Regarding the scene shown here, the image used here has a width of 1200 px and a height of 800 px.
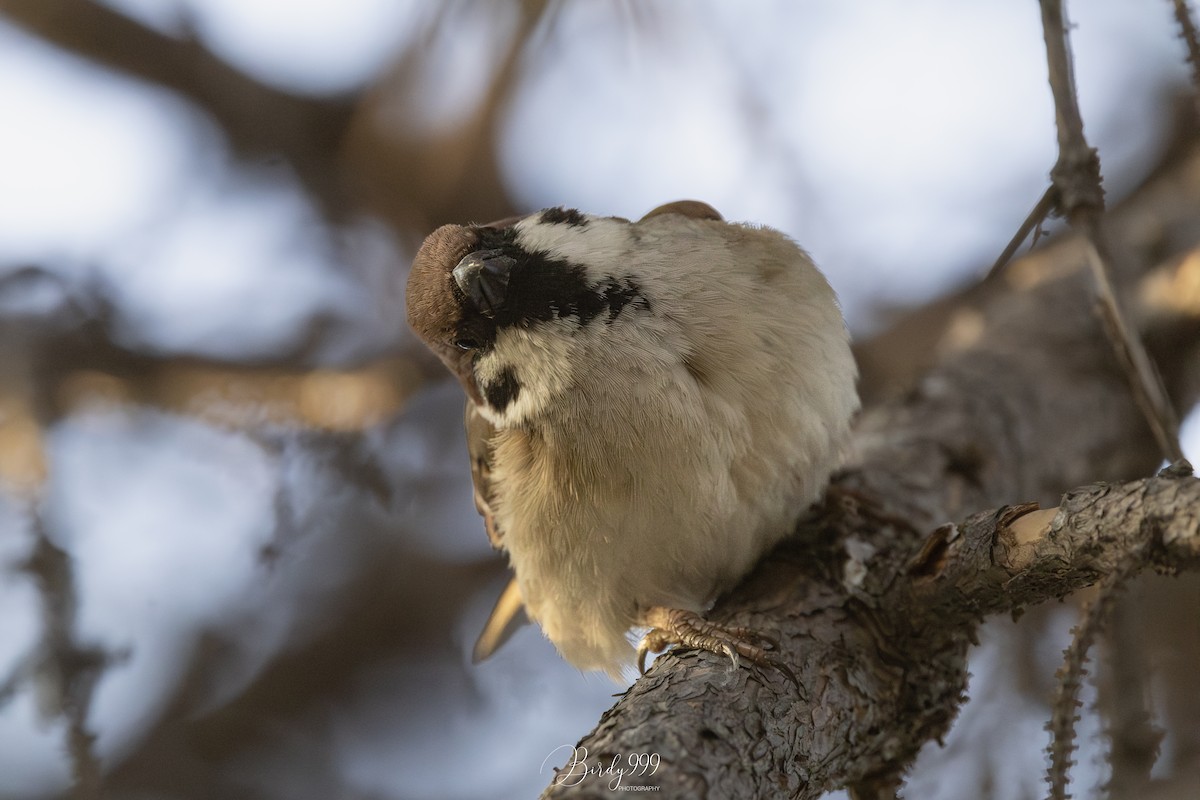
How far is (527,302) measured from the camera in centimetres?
230

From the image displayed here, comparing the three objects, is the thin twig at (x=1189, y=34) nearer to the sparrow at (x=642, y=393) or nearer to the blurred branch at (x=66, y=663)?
the sparrow at (x=642, y=393)

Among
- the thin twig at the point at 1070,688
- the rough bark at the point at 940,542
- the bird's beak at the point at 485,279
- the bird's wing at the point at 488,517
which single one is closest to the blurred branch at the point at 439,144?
the bird's wing at the point at 488,517

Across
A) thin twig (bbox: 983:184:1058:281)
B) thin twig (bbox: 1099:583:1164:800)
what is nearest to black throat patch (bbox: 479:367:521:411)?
thin twig (bbox: 983:184:1058:281)

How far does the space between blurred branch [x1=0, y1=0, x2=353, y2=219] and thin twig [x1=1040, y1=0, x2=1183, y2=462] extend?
2688mm

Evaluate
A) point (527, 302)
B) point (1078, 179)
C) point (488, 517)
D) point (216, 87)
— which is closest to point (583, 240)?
point (527, 302)

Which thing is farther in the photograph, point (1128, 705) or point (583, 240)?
point (583, 240)

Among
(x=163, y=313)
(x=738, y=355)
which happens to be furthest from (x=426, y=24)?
(x=738, y=355)

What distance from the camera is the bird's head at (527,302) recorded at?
227 cm

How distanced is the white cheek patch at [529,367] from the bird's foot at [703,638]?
0.57m

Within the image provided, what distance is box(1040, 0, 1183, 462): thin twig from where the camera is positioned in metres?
1.62

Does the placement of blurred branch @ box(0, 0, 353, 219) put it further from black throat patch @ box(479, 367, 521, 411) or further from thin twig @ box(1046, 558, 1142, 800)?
thin twig @ box(1046, 558, 1142, 800)

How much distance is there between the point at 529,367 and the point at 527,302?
0.51 feet

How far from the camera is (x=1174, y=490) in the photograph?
130 cm

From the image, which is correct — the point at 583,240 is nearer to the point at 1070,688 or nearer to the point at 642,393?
the point at 642,393
